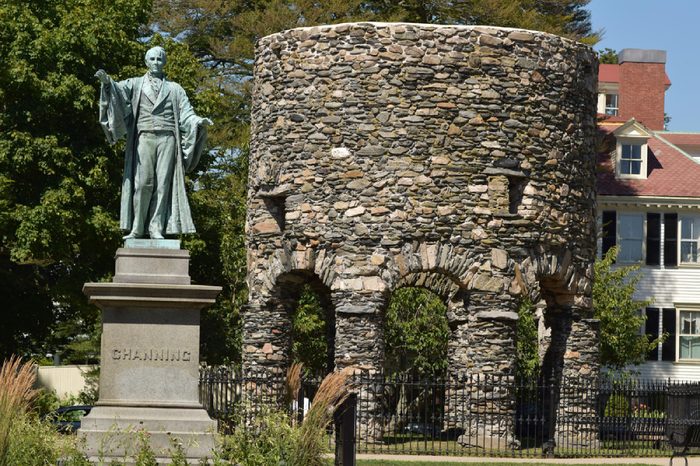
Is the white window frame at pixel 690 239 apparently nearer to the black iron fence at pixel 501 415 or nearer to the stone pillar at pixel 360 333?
the black iron fence at pixel 501 415

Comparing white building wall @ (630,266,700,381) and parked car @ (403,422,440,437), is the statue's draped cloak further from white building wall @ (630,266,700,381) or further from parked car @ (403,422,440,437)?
white building wall @ (630,266,700,381)

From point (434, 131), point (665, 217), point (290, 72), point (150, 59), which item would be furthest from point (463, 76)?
point (665, 217)

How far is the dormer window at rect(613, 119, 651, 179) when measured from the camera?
52844 millimetres

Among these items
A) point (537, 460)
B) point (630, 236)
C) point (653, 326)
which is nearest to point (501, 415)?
point (537, 460)

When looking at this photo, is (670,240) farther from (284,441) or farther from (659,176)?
(284,441)

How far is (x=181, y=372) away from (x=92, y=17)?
20.8 metres

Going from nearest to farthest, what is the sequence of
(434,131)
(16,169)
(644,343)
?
1. (434,131)
2. (16,169)
3. (644,343)

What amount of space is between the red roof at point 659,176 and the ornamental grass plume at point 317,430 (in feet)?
114

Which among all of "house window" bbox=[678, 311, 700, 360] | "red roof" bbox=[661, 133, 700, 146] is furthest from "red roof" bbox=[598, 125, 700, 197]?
"red roof" bbox=[661, 133, 700, 146]

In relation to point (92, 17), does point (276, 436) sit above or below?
below

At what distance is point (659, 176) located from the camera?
5356cm

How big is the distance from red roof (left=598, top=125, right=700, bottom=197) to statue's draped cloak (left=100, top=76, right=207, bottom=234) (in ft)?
116

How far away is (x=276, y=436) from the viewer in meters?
17.4

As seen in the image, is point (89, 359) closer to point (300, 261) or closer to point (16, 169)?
point (16, 169)
